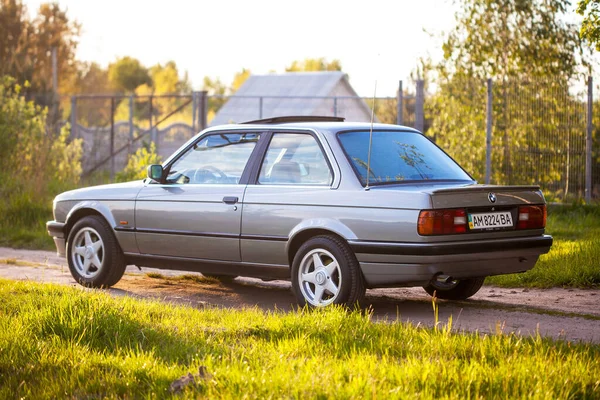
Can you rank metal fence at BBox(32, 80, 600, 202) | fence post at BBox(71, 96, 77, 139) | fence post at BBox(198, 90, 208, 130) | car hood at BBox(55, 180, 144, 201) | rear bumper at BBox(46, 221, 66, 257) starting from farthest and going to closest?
fence post at BBox(71, 96, 77, 139), fence post at BBox(198, 90, 208, 130), metal fence at BBox(32, 80, 600, 202), rear bumper at BBox(46, 221, 66, 257), car hood at BBox(55, 180, 144, 201)

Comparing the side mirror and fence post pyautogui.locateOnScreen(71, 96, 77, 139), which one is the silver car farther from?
fence post pyautogui.locateOnScreen(71, 96, 77, 139)

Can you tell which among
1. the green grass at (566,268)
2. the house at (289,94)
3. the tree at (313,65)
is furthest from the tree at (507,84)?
the tree at (313,65)

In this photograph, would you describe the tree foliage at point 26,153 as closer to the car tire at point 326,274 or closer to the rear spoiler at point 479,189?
the car tire at point 326,274

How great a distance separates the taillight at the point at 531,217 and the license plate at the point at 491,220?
145mm

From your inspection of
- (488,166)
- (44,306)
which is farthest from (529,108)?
(44,306)

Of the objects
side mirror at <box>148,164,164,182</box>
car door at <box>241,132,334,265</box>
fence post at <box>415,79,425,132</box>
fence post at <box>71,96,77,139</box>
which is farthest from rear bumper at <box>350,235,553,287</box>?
fence post at <box>71,96,77,139</box>

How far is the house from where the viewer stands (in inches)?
1933

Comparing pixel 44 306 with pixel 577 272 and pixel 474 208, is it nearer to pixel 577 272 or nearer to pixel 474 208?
pixel 474 208

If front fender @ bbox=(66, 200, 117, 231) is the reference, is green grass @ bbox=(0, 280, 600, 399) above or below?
below

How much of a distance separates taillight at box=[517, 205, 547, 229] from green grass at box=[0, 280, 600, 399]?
1646 mm

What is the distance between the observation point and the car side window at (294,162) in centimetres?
825

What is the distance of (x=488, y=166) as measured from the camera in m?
16.7

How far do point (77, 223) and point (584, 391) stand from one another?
20.4 ft

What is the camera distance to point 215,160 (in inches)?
360
